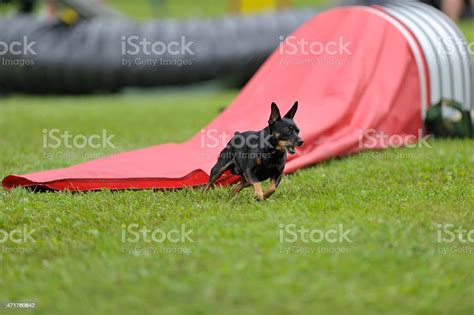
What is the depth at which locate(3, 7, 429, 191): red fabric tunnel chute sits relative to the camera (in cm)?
703

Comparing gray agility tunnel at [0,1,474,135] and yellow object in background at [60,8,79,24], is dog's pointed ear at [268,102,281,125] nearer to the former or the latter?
gray agility tunnel at [0,1,474,135]

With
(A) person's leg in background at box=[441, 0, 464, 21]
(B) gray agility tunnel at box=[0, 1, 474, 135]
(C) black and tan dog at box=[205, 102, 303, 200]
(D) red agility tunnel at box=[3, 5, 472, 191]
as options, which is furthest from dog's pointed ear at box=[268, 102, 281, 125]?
(B) gray agility tunnel at box=[0, 1, 474, 135]

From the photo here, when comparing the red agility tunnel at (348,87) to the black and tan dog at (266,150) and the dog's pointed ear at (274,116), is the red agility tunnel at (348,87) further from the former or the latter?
the dog's pointed ear at (274,116)

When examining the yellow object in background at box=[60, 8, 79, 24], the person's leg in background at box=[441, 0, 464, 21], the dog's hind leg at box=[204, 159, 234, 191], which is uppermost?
the yellow object in background at box=[60, 8, 79, 24]

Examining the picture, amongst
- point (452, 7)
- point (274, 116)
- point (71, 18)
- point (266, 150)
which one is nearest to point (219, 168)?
point (266, 150)

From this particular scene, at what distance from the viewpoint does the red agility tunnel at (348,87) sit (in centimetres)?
724

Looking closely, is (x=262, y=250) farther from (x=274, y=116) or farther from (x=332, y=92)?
(x=332, y=92)

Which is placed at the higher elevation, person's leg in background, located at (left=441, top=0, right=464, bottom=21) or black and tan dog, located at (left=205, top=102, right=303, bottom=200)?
person's leg in background, located at (left=441, top=0, right=464, bottom=21)

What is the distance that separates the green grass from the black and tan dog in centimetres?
18

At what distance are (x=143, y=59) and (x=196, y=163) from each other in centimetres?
899

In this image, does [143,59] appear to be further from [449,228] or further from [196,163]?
[449,228]

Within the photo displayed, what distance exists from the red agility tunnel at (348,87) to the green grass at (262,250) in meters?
0.61

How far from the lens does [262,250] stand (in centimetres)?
402

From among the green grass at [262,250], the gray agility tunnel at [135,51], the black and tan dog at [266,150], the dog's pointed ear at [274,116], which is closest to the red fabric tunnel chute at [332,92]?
the green grass at [262,250]
